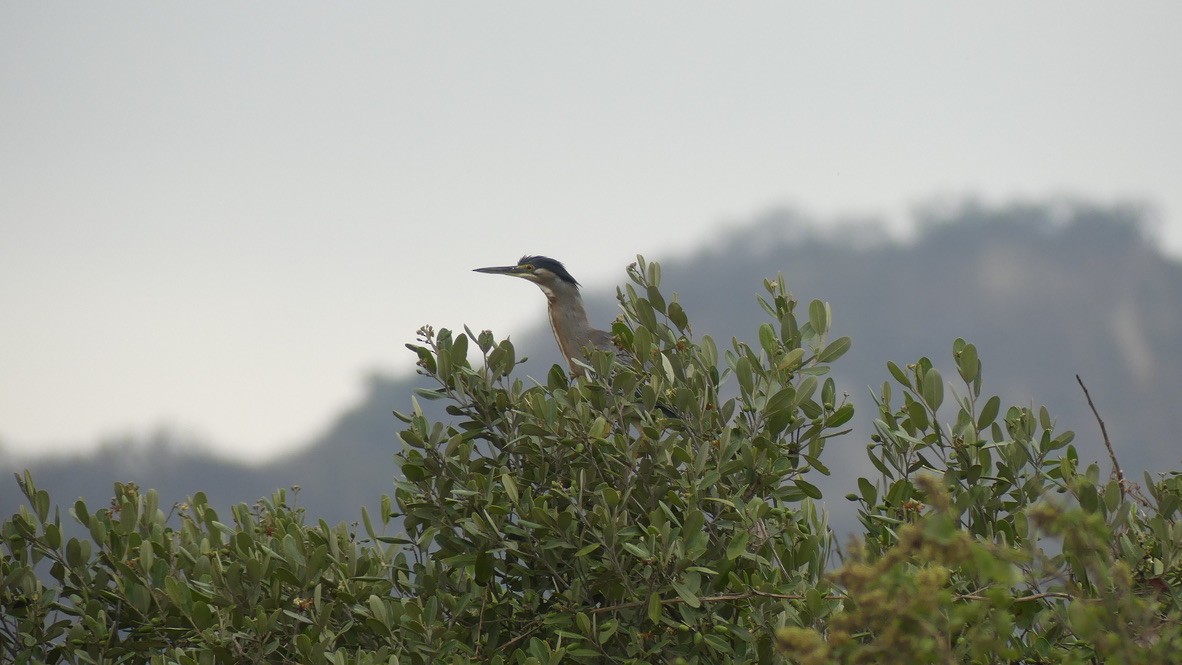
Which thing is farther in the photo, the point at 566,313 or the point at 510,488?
the point at 566,313

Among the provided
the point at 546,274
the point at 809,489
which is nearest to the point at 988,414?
the point at 809,489

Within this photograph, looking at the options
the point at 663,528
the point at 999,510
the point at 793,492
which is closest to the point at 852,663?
the point at 663,528

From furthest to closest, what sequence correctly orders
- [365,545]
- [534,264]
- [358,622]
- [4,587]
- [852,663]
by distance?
Result: [534,264] → [365,545] → [4,587] → [358,622] → [852,663]

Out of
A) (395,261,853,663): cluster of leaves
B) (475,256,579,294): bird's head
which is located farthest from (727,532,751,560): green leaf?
(475,256,579,294): bird's head

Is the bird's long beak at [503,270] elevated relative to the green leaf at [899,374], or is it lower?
elevated

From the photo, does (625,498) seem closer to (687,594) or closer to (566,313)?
(687,594)

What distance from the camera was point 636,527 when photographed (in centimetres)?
322

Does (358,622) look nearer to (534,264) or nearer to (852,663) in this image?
(852,663)

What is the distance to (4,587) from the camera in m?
4.04

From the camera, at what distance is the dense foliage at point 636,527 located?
3.12m

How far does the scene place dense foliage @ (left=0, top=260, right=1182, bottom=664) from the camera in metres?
3.12

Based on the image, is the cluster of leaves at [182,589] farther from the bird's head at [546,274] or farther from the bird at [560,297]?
the bird's head at [546,274]

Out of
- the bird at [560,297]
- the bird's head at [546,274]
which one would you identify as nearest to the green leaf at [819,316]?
the bird at [560,297]

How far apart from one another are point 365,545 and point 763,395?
1779mm
